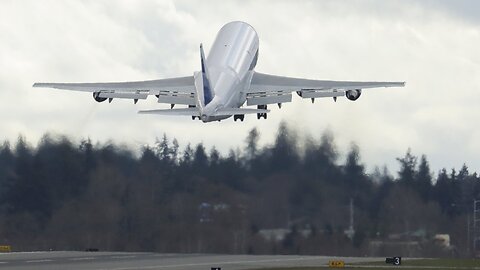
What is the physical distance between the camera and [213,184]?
146250mm

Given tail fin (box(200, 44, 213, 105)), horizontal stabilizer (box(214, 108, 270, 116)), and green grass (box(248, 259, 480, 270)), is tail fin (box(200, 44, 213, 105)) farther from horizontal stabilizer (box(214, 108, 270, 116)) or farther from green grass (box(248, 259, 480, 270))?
green grass (box(248, 259, 480, 270))

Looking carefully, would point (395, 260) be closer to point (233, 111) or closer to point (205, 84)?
point (233, 111)

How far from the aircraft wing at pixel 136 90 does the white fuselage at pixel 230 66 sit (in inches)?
105

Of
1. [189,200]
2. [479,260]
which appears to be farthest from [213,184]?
[479,260]

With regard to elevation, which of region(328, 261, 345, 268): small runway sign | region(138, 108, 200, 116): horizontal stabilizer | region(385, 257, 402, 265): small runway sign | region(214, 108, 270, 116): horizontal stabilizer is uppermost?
region(214, 108, 270, 116): horizontal stabilizer

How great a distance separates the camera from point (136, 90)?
474 ft

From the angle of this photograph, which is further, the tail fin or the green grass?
the tail fin

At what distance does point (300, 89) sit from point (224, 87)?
750 cm

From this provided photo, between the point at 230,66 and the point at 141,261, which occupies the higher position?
the point at 230,66

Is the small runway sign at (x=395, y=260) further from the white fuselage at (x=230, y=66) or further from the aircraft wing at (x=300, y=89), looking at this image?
the white fuselage at (x=230, y=66)

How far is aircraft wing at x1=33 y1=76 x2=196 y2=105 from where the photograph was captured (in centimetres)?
14288

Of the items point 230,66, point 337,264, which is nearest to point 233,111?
point 337,264

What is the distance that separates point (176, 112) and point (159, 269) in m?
11.3

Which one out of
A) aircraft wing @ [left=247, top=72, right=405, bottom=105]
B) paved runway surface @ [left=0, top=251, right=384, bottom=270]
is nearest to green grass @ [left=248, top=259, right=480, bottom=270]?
paved runway surface @ [left=0, top=251, right=384, bottom=270]
